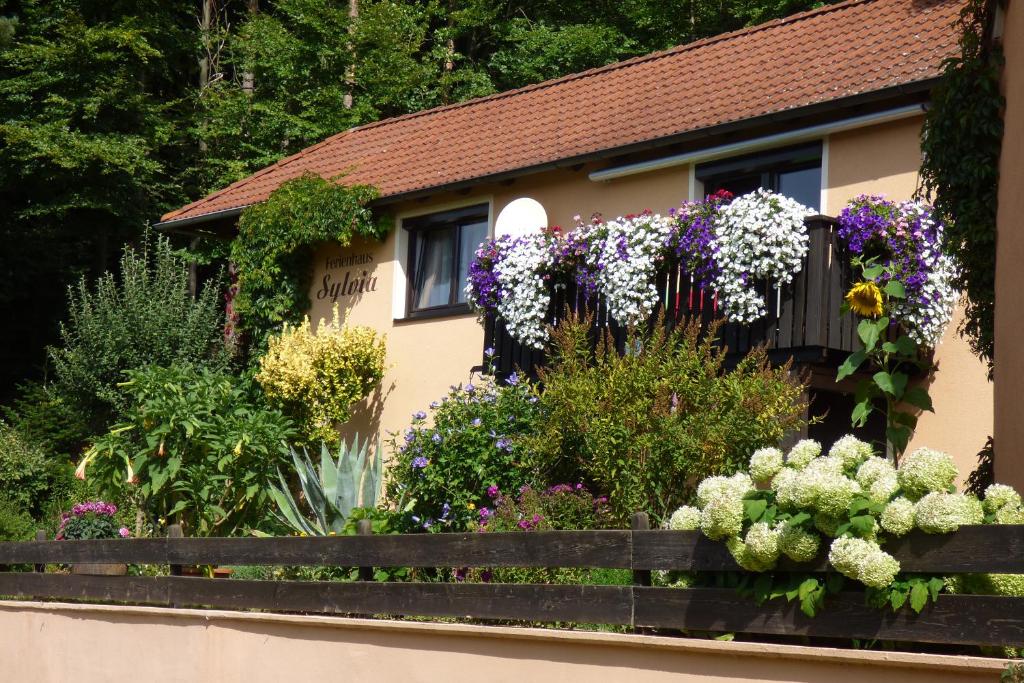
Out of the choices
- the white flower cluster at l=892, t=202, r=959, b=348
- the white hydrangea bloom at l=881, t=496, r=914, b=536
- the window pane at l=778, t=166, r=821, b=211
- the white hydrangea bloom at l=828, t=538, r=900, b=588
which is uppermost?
the window pane at l=778, t=166, r=821, b=211

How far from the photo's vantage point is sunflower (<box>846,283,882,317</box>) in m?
9.48

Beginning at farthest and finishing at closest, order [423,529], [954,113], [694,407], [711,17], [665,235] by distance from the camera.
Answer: [711,17]
[665,235]
[423,529]
[694,407]
[954,113]

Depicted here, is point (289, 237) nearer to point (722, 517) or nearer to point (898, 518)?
point (722, 517)

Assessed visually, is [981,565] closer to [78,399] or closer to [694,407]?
[694,407]

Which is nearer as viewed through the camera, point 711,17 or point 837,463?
point 837,463

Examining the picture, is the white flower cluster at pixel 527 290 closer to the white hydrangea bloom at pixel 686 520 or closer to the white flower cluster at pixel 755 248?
the white flower cluster at pixel 755 248

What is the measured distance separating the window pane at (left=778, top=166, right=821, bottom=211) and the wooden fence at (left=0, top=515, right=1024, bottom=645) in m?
5.93

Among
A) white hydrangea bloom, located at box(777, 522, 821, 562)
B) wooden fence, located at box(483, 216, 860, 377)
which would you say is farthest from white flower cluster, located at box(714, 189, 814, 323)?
white hydrangea bloom, located at box(777, 522, 821, 562)

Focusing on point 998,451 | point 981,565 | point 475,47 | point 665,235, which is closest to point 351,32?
point 475,47

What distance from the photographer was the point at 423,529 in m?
10.6

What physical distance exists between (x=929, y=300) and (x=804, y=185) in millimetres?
2433

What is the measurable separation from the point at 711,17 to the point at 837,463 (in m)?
18.6

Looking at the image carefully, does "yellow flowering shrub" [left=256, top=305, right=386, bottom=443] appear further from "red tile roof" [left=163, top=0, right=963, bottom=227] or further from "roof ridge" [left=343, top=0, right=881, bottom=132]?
"roof ridge" [left=343, top=0, right=881, bottom=132]

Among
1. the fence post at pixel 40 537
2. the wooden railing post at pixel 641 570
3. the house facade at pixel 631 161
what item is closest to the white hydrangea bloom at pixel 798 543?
the wooden railing post at pixel 641 570
